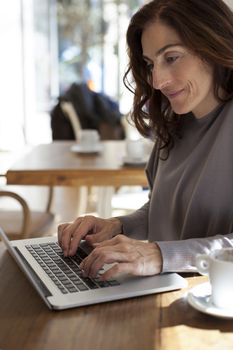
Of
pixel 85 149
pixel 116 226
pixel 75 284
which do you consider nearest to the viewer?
pixel 75 284

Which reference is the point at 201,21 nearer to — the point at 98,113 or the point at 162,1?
the point at 162,1

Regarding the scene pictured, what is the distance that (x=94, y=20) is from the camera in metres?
7.32

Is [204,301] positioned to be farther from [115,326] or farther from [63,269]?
[63,269]

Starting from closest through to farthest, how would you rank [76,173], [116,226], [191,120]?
[116,226]
[191,120]
[76,173]

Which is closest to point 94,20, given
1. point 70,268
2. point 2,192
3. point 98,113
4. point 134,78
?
point 98,113

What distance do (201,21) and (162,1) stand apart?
13 cm

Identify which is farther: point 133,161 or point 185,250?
point 133,161

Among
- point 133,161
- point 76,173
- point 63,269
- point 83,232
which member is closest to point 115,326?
point 63,269

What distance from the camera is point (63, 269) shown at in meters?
1.18

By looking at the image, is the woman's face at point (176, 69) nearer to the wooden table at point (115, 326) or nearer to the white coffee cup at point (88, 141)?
the wooden table at point (115, 326)

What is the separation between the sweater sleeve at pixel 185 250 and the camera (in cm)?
114

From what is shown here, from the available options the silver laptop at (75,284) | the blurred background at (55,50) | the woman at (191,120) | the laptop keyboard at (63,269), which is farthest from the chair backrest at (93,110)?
the silver laptop at (75,284)

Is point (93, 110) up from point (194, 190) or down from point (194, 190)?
down

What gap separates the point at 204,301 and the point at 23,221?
1713mm
